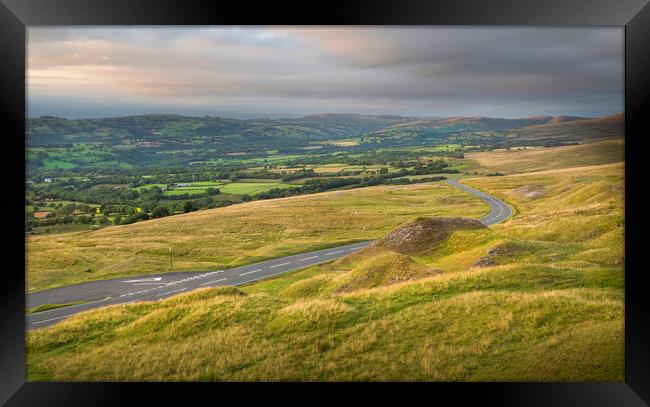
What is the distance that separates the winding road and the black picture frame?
3079mm

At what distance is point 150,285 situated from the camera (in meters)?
14.7

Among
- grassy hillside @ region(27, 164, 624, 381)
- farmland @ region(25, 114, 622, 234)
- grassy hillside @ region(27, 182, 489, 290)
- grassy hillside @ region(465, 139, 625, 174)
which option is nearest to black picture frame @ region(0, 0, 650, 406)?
grassy hillside @ region(27, 164, 624, 381)

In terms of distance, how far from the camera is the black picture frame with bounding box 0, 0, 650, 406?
8.38 metres

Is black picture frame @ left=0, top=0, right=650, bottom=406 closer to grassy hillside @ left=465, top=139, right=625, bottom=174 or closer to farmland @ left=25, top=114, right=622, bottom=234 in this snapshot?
farmland @ left=25, top=114, right=622, bottom=234

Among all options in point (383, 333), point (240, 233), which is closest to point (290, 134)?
point (240, 233)

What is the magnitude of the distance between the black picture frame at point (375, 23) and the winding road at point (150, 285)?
3079mm

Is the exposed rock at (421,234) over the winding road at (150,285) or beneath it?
over

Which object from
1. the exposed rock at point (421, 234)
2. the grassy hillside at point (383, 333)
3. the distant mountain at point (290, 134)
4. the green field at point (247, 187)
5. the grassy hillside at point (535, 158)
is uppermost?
the distant mountain at point (290, 134)

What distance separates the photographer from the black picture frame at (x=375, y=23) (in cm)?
838

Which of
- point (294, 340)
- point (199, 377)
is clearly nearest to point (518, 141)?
point (294, 340)

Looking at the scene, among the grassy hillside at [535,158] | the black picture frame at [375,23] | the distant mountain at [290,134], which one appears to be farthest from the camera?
the grassy hillside at [535,158]

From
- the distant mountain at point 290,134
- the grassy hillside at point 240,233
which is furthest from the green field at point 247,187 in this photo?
the distant mountain at point 290,134

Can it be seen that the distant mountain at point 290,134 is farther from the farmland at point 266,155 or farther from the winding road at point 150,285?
the winding road at point 150,285

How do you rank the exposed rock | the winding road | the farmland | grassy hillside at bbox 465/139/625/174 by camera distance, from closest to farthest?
the winding road, the farmland, the exposed rock, grassy hillside at bbox 465/139/625/174
